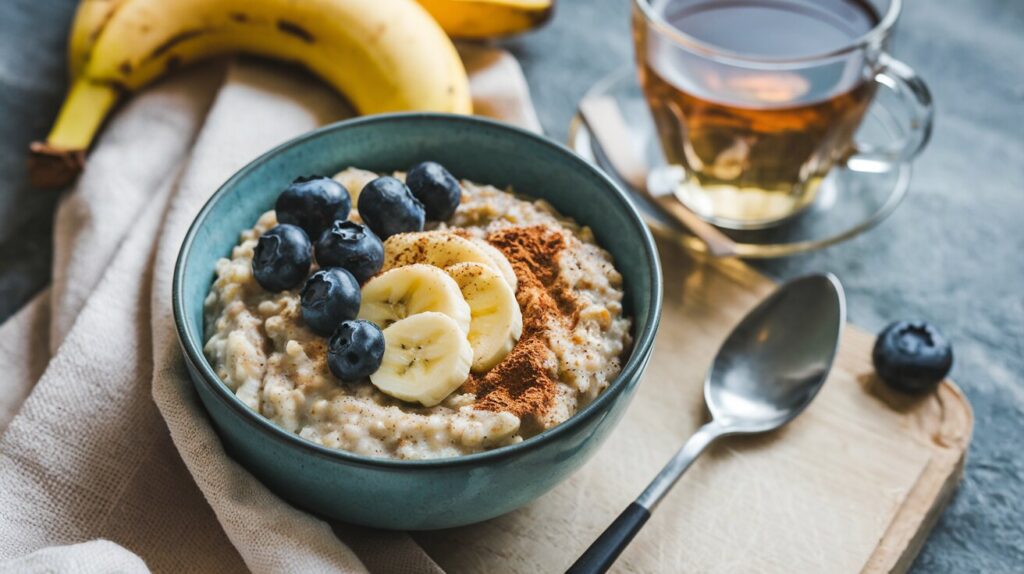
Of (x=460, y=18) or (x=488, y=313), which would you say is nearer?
(x=488, y=313)

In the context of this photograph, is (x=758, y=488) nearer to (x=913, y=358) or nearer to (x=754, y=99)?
(x=913, y=358)

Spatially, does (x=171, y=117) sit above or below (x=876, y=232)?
above

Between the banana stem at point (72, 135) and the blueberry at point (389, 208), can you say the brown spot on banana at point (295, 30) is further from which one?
the blueberry at point (389, 208)

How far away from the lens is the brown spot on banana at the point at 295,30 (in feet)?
7.95

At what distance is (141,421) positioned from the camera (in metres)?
1.79

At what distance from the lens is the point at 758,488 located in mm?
1848

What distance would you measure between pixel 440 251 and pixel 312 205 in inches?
9.4

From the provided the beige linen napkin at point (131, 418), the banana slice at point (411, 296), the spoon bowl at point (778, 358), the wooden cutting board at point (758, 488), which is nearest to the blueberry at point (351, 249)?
the banana slice at point (411, 296)

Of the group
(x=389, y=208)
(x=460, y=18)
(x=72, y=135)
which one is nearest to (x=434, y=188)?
(x=389, y=208)

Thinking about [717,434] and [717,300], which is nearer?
[717,434]

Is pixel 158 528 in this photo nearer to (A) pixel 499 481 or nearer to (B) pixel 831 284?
(A) pixel 499 481

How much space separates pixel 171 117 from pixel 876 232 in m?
1.76

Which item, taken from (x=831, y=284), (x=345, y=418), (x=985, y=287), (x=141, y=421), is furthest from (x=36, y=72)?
(x=985, y=287)

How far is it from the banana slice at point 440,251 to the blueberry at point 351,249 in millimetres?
59
